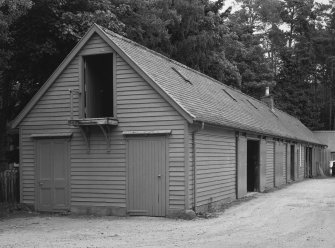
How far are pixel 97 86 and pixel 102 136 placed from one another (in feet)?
7.37

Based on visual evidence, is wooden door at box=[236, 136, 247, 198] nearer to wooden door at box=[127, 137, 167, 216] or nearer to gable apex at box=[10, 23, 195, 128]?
wooden door at box=[127, 137, 167, 216]

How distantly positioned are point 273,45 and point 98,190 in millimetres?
56958

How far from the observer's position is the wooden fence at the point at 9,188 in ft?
57.3

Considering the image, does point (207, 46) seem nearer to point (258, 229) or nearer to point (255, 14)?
point (258, 229)

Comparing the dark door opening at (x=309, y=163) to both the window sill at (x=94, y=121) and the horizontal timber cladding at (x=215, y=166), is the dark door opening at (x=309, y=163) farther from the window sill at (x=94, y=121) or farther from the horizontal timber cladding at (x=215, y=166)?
the window sill at (x=94, y=121)

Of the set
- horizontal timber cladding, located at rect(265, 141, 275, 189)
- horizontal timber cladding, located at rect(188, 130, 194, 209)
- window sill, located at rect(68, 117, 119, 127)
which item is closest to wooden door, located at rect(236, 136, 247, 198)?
Result: horizontal timber cladding, located at rect(265, 141, 275, 189)

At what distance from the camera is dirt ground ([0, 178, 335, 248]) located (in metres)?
10.4

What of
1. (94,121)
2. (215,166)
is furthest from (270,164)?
(94,121)

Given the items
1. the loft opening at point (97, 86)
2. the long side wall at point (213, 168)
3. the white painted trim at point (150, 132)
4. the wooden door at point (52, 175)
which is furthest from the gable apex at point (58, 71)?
the long side wall at point (213, 168)

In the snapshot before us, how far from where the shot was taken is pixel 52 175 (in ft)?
52.3

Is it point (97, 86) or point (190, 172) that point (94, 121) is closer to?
point (97, 86)

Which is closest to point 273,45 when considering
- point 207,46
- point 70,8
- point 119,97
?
point 207,46

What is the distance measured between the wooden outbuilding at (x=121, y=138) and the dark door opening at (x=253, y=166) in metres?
4.43

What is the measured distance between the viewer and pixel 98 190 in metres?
15.1
